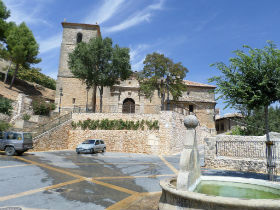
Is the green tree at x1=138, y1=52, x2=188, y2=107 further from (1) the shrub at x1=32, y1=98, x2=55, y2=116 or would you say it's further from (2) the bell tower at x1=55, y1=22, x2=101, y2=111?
(1) the shrub at x1=32, y1=98, x2=55, y2=116

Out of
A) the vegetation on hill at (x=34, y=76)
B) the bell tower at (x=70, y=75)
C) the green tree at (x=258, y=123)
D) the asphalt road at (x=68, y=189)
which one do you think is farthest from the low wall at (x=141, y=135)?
the vegetation on hill at (x=34, y=76)

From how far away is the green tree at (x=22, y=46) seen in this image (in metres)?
28.8

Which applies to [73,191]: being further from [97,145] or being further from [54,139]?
[54,139]

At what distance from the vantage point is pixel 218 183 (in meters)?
5.32

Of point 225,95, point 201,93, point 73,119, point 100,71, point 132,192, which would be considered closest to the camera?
point 132,192

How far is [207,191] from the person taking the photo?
4.67 m

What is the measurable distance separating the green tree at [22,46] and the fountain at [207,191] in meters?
31.3

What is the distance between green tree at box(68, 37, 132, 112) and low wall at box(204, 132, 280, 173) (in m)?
13.8

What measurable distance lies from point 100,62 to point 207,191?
65.9 feet

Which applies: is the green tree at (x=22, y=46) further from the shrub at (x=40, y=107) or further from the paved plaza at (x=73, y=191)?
the paved plaza at (x=73, y=191)

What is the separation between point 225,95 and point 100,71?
1654cm

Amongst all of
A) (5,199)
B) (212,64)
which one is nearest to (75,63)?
(212,64)

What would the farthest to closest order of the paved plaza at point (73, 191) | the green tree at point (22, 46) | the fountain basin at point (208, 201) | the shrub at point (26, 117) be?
1. the green tree at point (22, 46)
2. the shrub at point (26, 117)
3. the paved plaza at point (73, 191)
4. the fountain basin at point (208, 201)

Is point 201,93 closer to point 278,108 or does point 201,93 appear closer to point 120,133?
point 278,108
